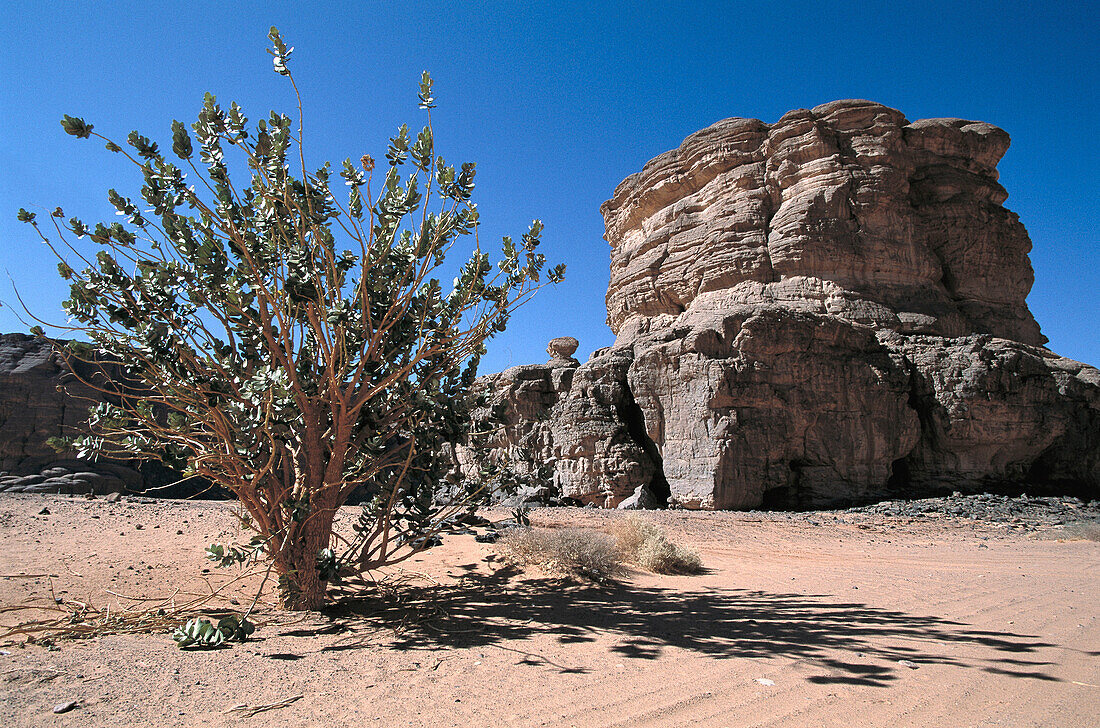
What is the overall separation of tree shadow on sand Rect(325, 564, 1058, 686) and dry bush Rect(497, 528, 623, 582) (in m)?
0.44

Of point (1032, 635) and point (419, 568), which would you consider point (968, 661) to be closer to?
point (1032, 635)

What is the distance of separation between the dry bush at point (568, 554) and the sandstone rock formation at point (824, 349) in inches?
→ 369

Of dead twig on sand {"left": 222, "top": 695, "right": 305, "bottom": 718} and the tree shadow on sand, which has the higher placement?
dead twig on sand {"left": 222, "top": 695, "right": 305, "bottom": 718}

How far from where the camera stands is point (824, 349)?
17.5 m

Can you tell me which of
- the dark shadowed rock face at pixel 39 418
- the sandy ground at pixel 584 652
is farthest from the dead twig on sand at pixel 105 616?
the dark shadowed rock face at pixel 39 418

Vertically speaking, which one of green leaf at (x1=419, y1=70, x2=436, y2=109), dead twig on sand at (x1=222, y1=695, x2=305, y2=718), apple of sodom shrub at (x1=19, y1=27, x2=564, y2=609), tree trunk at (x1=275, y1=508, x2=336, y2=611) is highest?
green leaf at (x1=419, y1=70, x2=436, y2=109)

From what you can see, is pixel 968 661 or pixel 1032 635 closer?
pixel 968 661

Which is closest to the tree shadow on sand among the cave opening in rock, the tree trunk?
the tree trunk

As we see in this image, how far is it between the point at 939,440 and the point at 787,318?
651 centimetres

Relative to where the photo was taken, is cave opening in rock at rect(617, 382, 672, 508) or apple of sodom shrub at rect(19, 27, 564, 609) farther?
cave opening in rock at rect(617, 382, 672, 508)

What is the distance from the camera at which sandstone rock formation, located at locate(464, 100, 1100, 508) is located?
666 inches

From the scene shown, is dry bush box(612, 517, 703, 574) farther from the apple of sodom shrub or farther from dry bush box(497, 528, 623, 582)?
the apple of sodom shrub

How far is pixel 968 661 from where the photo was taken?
12.6 ft

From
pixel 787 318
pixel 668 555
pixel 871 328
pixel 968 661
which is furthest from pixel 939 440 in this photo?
pixel 968 661
